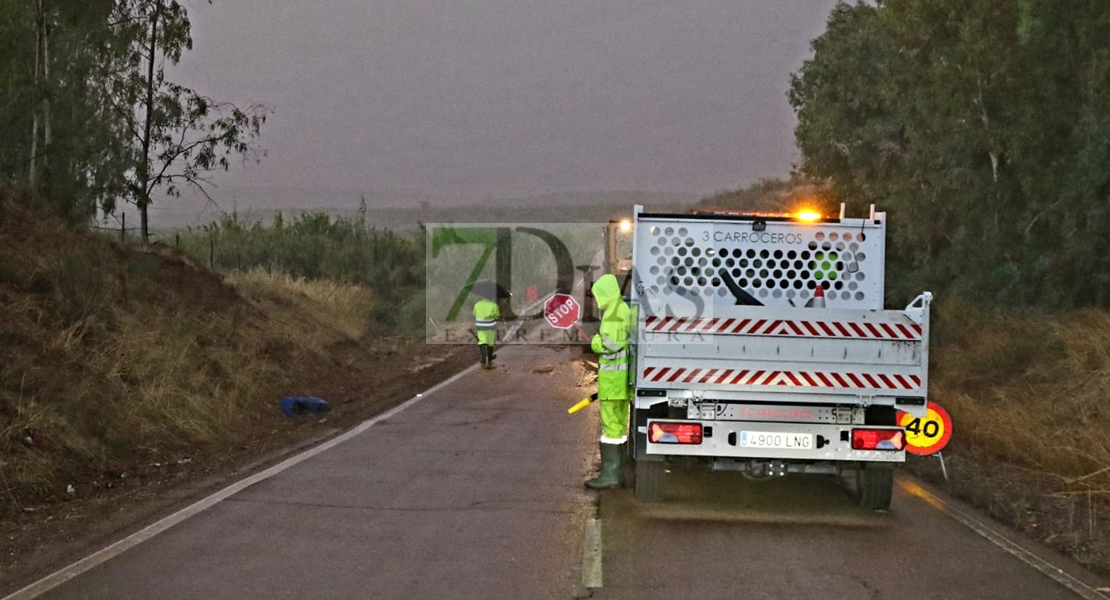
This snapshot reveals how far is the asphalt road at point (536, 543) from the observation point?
20.5 ft

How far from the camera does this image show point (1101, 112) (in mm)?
17328

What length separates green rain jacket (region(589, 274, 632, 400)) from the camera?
350 inches

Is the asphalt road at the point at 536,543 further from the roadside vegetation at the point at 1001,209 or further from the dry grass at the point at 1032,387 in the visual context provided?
the dry grass at the point at 1032,387

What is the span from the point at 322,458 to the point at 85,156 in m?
13.5

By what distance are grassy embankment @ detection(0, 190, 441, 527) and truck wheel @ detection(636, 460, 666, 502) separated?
4.62 metres

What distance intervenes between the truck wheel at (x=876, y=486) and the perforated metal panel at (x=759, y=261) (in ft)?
6.63

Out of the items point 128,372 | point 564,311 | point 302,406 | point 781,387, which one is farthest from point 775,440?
point 564,311

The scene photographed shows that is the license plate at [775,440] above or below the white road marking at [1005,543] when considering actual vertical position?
above

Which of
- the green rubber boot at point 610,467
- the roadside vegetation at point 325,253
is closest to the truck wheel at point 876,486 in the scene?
the green rubber boot at point 610,467

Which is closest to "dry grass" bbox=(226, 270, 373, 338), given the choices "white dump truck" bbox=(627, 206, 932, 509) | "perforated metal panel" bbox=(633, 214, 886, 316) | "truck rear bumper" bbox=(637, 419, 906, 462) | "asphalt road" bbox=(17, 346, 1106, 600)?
"asphalt road" bbox=(17, 346, 1106, 600)

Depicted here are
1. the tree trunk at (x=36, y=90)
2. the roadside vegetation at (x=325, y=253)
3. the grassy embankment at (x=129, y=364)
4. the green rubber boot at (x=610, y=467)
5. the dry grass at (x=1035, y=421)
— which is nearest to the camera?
the dry grass at (x=1035, y=421)

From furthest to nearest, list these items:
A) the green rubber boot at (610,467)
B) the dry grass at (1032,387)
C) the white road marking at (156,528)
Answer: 1. the dry grass at (1032,387)
2. the green rubber boot at (610,467)
3. the white road marking at (156,528)

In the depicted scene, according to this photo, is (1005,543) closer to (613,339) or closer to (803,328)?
(803,328)

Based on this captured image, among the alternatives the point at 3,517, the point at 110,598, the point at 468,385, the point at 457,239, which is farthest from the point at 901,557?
the point at 457,239
